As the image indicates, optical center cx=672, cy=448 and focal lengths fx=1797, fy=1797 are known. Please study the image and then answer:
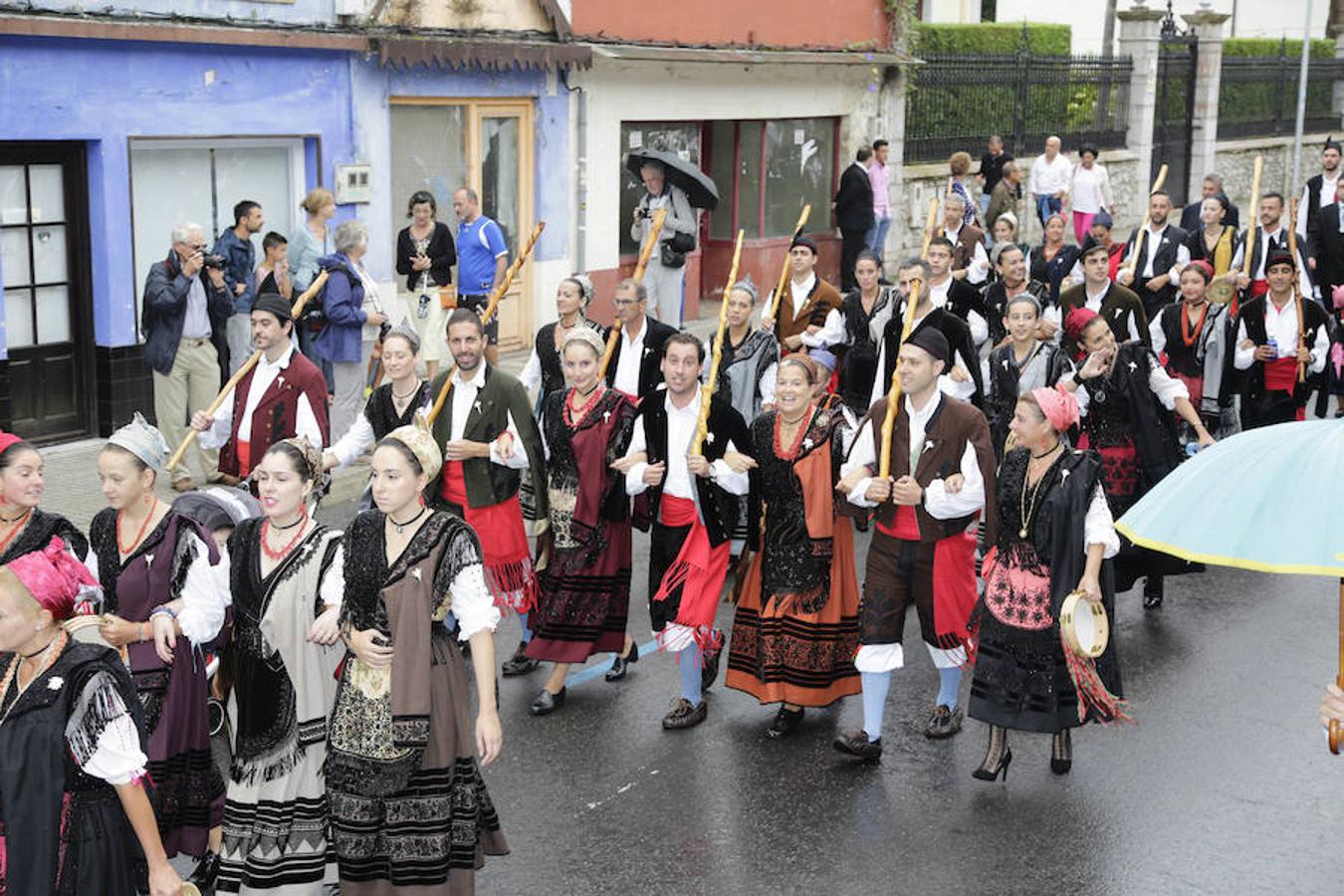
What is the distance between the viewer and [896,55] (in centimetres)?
2333

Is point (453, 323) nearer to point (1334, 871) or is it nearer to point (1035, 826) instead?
point (1035, 826)

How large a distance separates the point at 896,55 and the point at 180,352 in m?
13.3

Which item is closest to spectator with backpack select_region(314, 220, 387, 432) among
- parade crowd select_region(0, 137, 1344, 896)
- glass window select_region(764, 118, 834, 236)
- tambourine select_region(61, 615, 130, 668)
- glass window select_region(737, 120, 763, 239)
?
parade crowd select_region(0, 137, 1344, 896)

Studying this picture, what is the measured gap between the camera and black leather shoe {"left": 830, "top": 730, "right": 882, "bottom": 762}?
25.8 ft

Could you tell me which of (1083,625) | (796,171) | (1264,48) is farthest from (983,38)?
(1083,625)

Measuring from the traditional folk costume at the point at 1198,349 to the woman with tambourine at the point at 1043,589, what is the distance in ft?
14.2

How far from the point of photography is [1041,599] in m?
7.62

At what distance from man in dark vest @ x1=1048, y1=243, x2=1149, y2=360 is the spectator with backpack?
4.82 m

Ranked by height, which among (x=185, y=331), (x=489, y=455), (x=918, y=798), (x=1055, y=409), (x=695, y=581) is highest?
(x=1055, y=409)

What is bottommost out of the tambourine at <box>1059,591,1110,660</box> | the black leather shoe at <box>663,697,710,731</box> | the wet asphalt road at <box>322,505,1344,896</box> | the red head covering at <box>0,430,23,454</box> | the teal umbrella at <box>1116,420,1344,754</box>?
the wet asphalt road at <box>322,505,1344,896</box>

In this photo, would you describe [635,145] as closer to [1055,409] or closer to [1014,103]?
[1014,103]

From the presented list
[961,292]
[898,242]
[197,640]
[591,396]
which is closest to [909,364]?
[591,396]

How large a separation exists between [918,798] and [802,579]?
110cm

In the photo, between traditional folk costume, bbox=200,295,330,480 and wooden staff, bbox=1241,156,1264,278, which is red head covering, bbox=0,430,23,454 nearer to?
traditional folk costume, bbox=200,295,330,480
